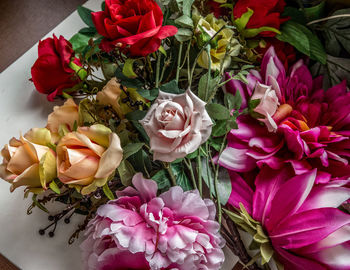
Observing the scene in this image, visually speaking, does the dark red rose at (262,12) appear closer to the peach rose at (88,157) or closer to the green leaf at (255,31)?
the green leaf at (255,31)

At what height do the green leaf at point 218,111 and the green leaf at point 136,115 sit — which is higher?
the green leaf at point 136,115

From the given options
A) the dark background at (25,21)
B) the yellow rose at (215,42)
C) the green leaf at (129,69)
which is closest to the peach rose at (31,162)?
the green leaf at (129,69)

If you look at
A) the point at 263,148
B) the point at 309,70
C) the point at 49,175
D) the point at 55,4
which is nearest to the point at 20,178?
the point at 49,175

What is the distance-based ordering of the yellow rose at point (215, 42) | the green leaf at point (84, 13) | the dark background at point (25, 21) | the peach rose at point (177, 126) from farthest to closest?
the dark background at point (25, 21) < the green leaf at point (84, 13) < the yellow rose at point (215, 42) < the peach rose at point (177, 126)

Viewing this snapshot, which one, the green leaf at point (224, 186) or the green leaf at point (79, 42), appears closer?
the green leaf at point (224, 186)

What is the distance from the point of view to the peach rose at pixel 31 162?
38 cm

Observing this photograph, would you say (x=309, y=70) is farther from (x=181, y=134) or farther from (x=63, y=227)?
(x=63, y=227)

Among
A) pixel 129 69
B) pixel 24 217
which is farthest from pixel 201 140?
pixel 24 217

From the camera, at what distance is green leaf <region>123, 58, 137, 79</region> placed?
0.41 metres

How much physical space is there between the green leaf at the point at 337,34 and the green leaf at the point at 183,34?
0.71ft

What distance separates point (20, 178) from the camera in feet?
1.25

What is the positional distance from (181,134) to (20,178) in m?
0.18

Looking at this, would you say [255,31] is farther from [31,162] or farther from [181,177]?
[31,162]

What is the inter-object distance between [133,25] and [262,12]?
0.20m
